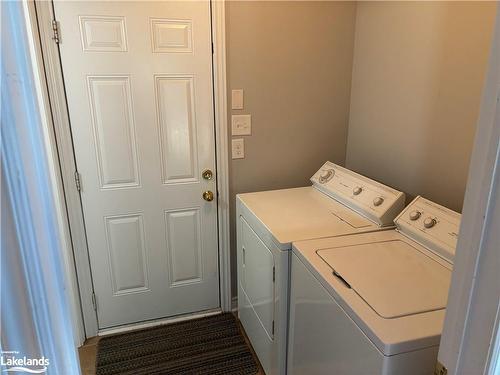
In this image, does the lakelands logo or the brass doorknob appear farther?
the brass doorknob

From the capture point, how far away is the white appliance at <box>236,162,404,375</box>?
171 centimetres

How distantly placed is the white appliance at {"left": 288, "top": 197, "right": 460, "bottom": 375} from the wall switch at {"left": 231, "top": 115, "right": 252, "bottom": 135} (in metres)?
0.98

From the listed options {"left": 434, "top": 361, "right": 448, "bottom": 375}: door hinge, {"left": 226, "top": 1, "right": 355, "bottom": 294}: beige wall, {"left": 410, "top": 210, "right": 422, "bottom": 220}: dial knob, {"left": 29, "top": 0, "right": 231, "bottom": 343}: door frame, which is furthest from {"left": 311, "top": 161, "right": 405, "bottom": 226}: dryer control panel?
{"left": 434, "top": 361, "right": 448, "bottom": 375}: door hinge

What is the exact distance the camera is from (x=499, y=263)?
58cm

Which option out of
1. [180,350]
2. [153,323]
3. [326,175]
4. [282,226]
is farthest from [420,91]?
[153,323]

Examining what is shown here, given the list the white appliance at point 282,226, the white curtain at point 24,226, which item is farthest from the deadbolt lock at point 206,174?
the white curtain at point 24,226

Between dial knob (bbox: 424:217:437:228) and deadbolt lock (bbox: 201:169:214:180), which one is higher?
deadbolt lock (bbox: 201:169:214:180)

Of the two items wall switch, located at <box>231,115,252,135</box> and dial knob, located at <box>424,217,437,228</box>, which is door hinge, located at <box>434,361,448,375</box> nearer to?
dial knob, located at <box>424,217,437,228</box>

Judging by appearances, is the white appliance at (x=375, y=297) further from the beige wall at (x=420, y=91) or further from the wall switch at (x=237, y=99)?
the wall switch at (x=237, y=99)

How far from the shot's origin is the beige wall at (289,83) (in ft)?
7.16

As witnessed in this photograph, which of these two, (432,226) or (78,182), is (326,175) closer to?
(432,226)

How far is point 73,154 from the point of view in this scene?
81.3 inches

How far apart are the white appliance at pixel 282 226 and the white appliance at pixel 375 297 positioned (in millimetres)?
73

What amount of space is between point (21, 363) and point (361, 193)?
5.55 feet
